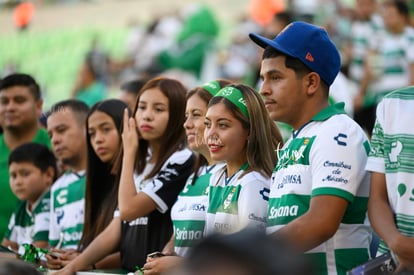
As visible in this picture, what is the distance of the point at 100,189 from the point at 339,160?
2.66m

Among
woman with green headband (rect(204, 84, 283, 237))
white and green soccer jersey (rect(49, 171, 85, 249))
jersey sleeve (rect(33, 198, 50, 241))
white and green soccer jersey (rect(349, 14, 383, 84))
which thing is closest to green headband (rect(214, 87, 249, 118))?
woman with green headband (rect(204, 84, 283, 237))

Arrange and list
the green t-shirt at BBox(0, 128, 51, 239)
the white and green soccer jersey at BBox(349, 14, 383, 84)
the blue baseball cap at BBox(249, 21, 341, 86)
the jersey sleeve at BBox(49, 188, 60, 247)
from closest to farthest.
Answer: the blue baseball cap at BBox(249, 21, 341, 86) → the jersey sleeve at BBox(49, 188, 60, 247) → the green t-shirt at BBox(0, 128, 51, 239) → the white and green soccer jersey at BBox(349, 14, 383, 84)

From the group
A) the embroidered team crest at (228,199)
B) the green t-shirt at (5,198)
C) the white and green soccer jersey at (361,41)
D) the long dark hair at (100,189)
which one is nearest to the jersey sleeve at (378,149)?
the embroidered team crest at (228,199)

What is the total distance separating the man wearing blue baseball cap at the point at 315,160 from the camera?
14.2 ft

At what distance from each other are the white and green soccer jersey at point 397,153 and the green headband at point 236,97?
84cm

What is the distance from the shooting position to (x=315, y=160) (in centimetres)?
443

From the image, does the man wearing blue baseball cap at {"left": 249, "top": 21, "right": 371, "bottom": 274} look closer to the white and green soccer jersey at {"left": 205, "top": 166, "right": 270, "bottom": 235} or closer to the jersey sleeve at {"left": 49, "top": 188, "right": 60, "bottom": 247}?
the white and green soccer jersey at {"left": 205, "top": 166, "right": 270, "bottom": 235}

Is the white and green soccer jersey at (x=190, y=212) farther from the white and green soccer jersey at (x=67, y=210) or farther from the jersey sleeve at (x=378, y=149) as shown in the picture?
the white and green soccer jersey at (x=67, y=210)

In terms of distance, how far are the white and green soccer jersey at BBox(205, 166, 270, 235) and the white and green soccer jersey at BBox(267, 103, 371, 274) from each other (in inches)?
8.7

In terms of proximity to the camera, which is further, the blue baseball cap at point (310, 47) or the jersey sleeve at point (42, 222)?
the jersey sleeve at point (42, 222)

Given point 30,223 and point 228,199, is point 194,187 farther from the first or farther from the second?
point 30,223

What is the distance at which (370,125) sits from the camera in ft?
36.2

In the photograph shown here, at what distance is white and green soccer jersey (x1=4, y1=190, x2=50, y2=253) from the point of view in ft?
23.9

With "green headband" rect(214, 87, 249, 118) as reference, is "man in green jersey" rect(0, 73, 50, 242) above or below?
below
